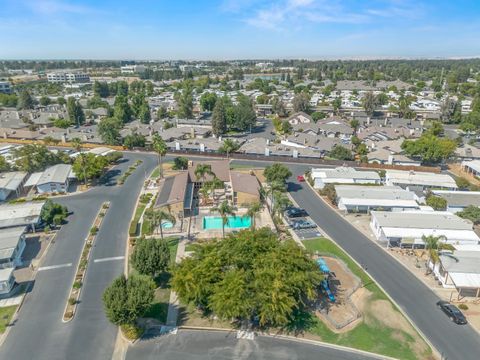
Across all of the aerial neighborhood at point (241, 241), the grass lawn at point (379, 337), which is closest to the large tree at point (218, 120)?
the aerial neighborhood at point (241, 241)

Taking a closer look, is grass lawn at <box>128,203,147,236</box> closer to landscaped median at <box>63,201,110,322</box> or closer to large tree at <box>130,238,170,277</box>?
landscaped median at <box>63,201,110,322</box>

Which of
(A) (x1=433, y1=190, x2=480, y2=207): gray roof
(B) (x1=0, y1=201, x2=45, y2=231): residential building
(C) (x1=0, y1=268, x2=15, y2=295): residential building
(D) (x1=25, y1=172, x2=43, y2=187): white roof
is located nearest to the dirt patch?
(A) (x1=433, y1=190, x2=480, y2=207): gray roof

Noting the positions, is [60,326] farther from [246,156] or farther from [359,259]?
[246,156]

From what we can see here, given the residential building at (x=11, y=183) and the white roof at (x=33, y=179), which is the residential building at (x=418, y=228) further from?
the residential building at (x=11, y=183)

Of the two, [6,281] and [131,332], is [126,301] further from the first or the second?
[6,281]

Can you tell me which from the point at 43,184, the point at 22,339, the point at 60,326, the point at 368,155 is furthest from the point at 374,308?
the point at 43,184

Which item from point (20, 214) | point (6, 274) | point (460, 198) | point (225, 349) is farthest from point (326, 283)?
point (20, 214)

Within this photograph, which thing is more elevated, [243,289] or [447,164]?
[243,289]
